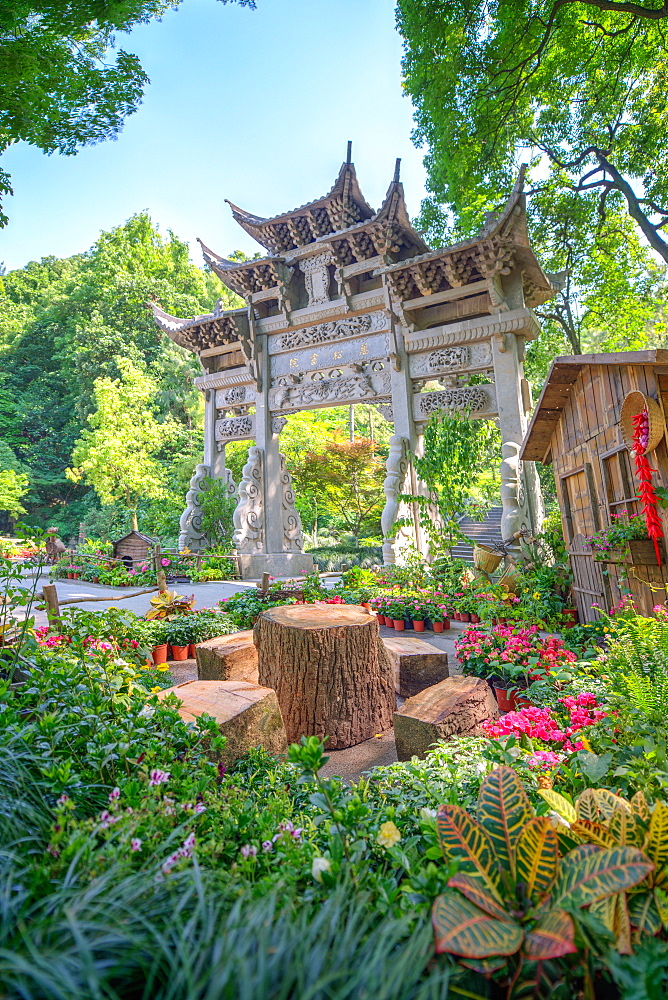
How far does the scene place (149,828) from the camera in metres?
1.33

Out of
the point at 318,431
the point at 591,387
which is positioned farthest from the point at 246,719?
the point at 318,431

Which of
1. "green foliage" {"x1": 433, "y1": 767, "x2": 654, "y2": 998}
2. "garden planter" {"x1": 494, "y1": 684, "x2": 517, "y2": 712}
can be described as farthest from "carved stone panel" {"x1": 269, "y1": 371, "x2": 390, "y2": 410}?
"green foliage" {"x1": 433, "y1": 767, "x2": 654, "y2": 998}

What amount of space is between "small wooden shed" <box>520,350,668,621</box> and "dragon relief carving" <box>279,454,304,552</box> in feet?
Result: 21.5

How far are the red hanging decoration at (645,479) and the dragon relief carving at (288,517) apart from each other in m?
8.89

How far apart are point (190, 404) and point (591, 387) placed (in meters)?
19.6

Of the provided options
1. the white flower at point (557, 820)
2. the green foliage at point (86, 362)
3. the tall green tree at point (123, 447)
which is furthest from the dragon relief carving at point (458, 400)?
the green foliage at point (86, 362)

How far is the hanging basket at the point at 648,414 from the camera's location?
3.26 metres

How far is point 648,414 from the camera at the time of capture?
3.28 meters

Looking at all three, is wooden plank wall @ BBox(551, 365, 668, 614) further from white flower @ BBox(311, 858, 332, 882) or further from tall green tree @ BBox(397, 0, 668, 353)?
tall green tree @ BBox(397, 0, 668, 353)

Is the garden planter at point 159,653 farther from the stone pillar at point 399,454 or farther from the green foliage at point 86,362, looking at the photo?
the green foliage at point 86,362

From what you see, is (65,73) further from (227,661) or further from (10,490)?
(10,490)

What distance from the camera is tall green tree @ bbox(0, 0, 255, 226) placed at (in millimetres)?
4066

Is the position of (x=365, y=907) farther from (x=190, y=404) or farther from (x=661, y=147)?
(x=190, y=404)

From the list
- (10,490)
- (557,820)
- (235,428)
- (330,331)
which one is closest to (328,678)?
(557,820)
